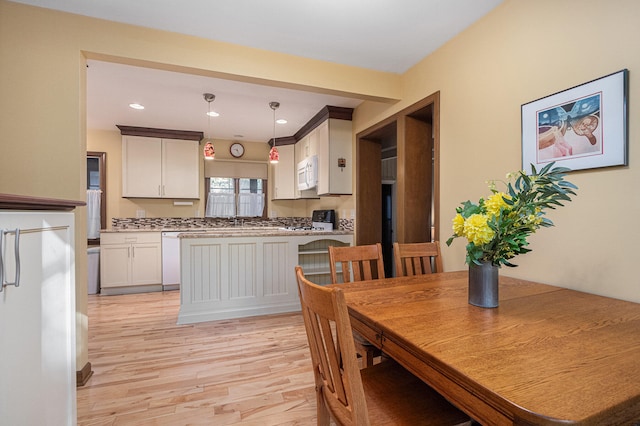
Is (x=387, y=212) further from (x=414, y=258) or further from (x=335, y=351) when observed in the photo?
(x=335, y=351)

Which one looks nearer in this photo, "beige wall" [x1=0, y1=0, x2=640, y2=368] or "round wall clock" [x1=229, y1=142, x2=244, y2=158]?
"beige wall" [x1=0, y1=0, x2=640, y2=368]

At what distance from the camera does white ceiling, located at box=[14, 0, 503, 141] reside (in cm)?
191

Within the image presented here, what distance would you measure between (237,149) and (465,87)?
413 cm

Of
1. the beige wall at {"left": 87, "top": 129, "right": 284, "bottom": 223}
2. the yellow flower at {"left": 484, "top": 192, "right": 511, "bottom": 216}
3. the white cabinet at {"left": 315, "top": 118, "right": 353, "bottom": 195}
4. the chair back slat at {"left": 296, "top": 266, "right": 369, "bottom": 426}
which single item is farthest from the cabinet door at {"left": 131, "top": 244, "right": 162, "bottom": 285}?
the yellow flower at {"left": 484, "top": 192, "right": 511, "bottom": 216}

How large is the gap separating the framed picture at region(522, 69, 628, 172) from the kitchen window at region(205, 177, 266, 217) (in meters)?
4.45

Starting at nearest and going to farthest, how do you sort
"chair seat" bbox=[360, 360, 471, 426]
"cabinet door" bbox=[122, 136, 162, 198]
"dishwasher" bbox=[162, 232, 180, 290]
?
"chair seat" bbox=[360, 360, 471, 426] → "dishwasher" bbox=[162, 232, 180, 290] → "cabinet door" bbox=[122, 136, 162, 198]

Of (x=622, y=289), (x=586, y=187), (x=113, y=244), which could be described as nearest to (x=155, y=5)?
(x=586, y=187)

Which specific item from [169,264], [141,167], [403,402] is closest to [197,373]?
[403,402]

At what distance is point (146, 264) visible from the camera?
4316 mm

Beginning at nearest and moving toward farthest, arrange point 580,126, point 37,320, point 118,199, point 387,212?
1. point 37,320
2. point 580,126
3. point 118,199
4. point 387,212

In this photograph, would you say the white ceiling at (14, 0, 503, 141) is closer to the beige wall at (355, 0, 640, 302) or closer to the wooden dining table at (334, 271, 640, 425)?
the beige wall at (355, 0, 640, 302)

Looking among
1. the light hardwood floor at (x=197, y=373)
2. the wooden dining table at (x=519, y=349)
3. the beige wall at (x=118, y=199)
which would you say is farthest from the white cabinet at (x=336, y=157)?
the wooden dining table at (x=519, y=349)

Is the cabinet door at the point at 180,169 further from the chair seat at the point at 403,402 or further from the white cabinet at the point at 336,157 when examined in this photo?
the chair seat at the point at 403,402

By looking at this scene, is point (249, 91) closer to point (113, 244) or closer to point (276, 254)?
point (276, 254)
